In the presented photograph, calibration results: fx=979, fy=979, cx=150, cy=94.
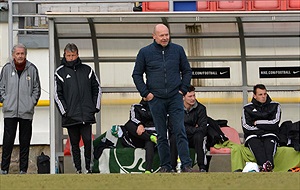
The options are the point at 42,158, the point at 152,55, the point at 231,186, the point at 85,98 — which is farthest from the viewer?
the point at 42,158

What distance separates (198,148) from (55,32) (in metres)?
2.75

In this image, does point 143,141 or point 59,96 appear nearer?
point 59,96

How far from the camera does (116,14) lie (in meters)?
13.1

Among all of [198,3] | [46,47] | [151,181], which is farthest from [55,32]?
[151,181]

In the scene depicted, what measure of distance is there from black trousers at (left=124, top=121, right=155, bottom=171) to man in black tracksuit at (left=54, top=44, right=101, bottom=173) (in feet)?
2.08

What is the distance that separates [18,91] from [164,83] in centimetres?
263

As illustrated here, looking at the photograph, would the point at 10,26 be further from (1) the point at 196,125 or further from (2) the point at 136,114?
(1) the point at 196,125

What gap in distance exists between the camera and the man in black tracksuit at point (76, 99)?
12750 mm

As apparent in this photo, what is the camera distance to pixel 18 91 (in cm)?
1312

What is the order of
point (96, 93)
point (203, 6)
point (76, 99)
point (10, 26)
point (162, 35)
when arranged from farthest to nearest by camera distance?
point (203, 6) → point (10, 26) → point (96, 93) → point (76, 99) → point (162, 35)

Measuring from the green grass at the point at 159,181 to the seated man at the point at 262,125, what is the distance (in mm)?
3454

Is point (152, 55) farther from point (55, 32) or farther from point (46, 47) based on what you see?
point (46, 47)

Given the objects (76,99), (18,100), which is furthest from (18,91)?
(76,99)

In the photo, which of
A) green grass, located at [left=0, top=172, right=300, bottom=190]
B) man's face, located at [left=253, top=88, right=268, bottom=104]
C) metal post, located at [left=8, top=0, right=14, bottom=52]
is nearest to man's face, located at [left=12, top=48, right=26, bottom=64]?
metal post, located at [left=8, top=0, right=14, bottom=52]
